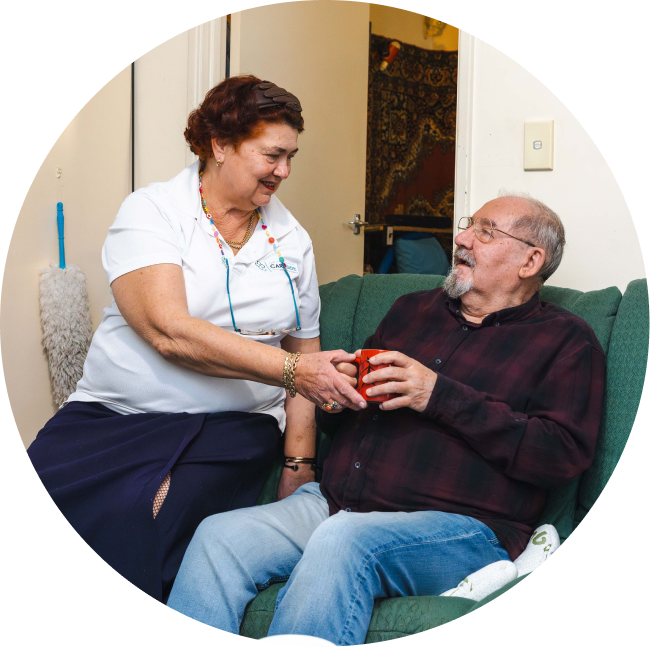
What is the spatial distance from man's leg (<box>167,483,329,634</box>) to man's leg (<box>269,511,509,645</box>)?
10 centimetres

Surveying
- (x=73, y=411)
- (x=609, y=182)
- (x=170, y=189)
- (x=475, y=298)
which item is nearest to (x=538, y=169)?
(x=609, y=182)

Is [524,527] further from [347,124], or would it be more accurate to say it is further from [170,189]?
[347,124]

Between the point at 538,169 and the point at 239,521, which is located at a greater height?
the point at 538,169

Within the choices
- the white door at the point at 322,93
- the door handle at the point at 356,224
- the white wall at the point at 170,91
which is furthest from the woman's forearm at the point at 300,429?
the door handle at the point at 356,224

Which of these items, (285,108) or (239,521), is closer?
(239,521)

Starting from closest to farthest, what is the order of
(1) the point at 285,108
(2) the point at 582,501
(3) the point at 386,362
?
(3) the point at 386,362 < (2) the point at 582,501 < (1) the point at 285,108

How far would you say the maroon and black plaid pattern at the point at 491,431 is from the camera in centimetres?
124

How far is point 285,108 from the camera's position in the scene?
1.52m

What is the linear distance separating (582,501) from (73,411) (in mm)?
1202

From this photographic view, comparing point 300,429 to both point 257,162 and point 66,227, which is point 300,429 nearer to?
point 257,162

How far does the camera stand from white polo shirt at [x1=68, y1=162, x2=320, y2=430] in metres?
1.45

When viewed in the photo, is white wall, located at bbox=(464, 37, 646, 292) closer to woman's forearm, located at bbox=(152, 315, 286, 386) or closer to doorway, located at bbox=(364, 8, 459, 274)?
woman's forearm, located at bbox=(152, 315, 286, 386)

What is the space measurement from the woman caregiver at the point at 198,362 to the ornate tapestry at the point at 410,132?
2745 millimetres

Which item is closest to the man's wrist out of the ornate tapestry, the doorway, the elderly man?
the elderly man
